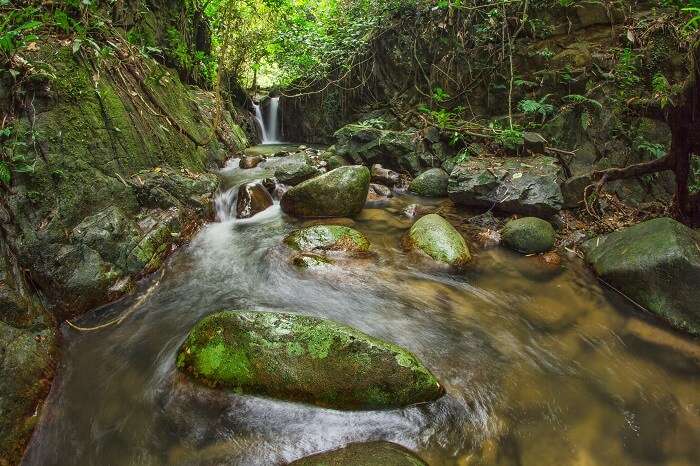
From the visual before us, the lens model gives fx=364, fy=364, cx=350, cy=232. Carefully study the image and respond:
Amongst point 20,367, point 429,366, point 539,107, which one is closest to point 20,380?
point 20,367

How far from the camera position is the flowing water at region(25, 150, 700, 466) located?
240 cm

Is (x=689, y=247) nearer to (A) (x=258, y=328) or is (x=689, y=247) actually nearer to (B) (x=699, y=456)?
(B) (x=699, y=456)

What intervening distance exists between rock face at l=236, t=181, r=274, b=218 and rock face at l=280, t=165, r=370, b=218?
552 mm

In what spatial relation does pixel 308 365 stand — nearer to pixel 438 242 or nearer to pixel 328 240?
pixel 328 240

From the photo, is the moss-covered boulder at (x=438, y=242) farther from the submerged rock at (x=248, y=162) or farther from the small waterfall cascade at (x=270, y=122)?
the small waterfall cascade at (x=270, y=122)

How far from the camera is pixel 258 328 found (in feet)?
9.24

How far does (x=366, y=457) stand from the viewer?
2166 mm

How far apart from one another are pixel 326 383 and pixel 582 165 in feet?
19.0

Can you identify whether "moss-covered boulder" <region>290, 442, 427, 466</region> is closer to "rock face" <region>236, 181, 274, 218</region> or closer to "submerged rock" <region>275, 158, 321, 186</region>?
"rock face" <region>236, 181, 274, 218</region>

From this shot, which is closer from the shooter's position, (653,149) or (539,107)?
(653,149)

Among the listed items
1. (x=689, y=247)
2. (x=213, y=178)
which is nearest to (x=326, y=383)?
(x=689, y=247)

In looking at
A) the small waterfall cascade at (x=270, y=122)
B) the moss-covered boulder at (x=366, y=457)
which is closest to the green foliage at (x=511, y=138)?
the moss-covered boulder at (x=366, y=457)

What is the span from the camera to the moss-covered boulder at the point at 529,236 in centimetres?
503

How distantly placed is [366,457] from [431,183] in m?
5.72
